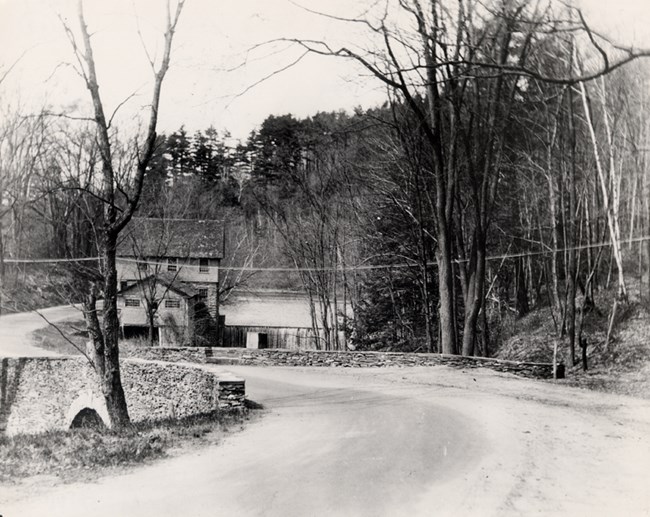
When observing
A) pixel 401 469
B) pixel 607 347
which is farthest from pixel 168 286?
pixel 401 469

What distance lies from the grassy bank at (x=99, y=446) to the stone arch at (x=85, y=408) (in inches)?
385

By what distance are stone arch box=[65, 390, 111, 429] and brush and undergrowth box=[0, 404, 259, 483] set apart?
9.55m

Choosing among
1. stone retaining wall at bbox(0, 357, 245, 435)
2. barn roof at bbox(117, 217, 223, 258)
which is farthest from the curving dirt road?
barn roof at bbox(117, 217, 223, 258)

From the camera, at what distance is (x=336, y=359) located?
2273 centimetres

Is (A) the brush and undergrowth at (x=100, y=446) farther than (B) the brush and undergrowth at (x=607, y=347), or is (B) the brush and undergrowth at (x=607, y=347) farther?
(B) the brush and undergrowth at (x=607, y=347)

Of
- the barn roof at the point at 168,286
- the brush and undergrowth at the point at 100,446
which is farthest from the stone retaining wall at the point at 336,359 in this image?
the barn roof at the point at 168,286

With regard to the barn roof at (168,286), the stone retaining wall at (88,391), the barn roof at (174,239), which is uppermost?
the barn roof at (174,239)

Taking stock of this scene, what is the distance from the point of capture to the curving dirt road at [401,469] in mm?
6926

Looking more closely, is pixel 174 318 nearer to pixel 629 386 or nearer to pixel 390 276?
pixel 390 276

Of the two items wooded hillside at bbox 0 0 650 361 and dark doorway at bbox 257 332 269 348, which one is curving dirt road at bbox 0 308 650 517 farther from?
dark doorway at bbox 257 332 269 348

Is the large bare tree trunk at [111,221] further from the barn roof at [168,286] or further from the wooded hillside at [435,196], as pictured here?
the barn roof at [168,286]

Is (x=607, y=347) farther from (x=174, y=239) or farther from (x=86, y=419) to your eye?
(x=174, y=239)

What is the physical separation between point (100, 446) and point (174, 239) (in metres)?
36.0

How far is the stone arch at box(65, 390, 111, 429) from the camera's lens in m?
20.1
